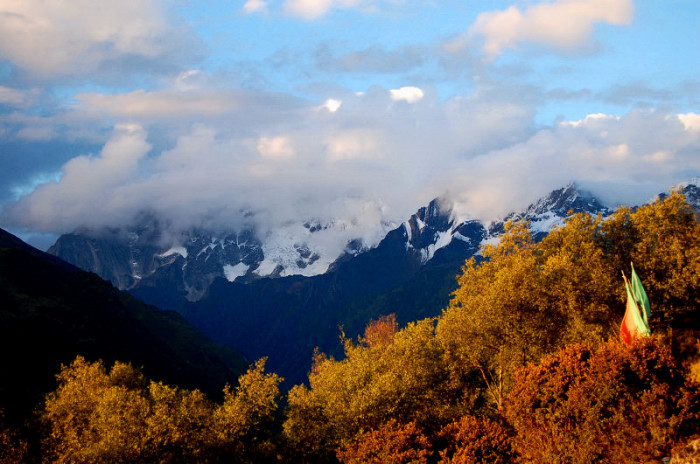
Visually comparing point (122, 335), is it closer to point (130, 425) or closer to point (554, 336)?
point (130, 425)

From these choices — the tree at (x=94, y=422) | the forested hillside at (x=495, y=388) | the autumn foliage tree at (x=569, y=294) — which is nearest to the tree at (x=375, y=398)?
the forested hillside at (x=495, y=388)

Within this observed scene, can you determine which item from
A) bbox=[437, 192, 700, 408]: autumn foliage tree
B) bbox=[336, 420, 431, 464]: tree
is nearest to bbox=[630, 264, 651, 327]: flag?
bbox=[437, 192, 700, 408]: autumn foliage tree

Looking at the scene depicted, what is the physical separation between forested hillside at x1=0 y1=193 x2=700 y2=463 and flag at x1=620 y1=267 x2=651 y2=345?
9.83ft

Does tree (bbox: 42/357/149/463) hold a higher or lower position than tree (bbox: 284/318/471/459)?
higher

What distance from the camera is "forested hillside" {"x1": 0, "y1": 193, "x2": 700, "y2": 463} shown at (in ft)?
134

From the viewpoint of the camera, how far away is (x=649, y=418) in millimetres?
37844

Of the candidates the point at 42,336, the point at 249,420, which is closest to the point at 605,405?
the point at 249,420

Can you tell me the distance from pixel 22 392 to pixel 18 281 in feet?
283

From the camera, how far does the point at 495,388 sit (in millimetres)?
60719

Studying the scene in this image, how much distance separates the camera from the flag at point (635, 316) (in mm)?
50438

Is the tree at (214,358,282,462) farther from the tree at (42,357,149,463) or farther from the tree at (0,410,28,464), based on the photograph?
the tree at (0,410,28,464)

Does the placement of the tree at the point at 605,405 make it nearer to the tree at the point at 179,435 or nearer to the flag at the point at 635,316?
the flag at the point at 635,316

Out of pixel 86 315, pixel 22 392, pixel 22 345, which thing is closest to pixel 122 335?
pixel 86 315

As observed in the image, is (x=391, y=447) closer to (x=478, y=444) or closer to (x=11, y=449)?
(x=478, y=444)
